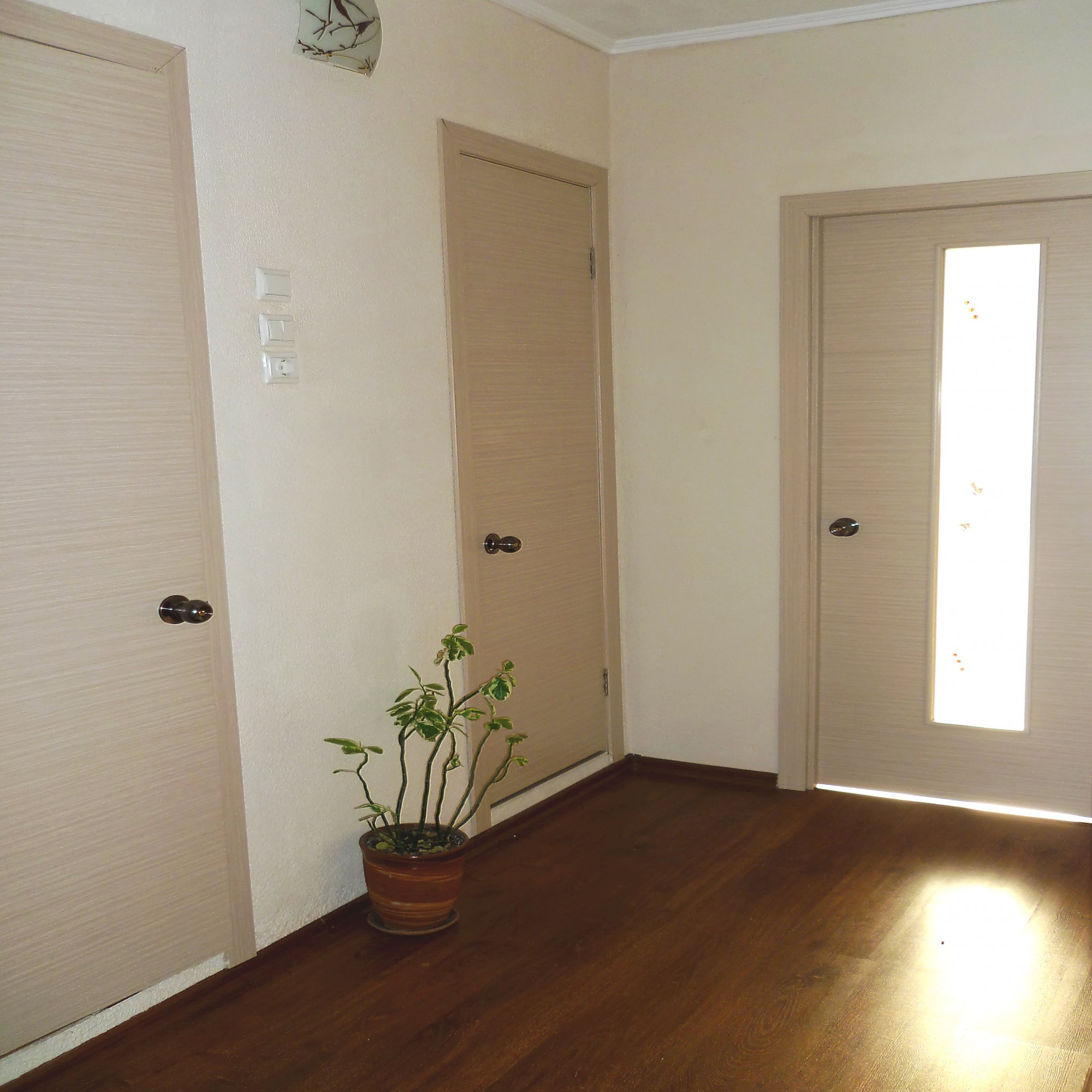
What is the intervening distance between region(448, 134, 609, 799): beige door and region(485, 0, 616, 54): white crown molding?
1.53 ft

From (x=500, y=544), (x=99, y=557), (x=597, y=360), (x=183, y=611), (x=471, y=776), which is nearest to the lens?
(x=99, y=557)

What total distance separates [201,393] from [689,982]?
68.2 inches

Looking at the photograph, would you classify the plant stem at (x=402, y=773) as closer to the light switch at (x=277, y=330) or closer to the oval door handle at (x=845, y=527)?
the light switch at (x=277, y=330)

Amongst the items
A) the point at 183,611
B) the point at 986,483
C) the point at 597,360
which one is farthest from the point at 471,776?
the point at 986,483

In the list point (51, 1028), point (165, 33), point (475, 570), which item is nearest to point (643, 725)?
point (475, 570)

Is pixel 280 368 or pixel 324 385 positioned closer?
pixel 280 368

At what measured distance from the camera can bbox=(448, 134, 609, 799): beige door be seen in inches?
129

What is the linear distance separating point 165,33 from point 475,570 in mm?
1625

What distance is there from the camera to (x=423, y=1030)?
2.35 meters

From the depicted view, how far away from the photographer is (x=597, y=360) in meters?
3.89

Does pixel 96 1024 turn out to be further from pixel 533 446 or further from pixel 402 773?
pixel 533 446

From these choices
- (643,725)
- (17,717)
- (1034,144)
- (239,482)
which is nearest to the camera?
(17,717)

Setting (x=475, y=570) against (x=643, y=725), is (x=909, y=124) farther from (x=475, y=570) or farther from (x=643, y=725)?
(x=643, y=725)

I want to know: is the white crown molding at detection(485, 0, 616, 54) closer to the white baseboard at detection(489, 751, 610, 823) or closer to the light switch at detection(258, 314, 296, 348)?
the light switch at detection(258, 314, 296, 348)
